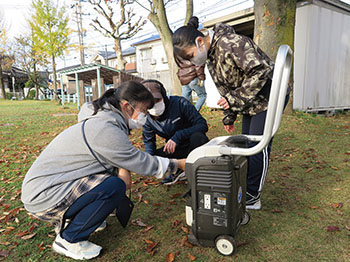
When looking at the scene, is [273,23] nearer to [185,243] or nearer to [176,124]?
[176,124]

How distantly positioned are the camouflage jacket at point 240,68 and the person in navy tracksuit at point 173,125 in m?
0.72

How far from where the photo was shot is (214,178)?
1.63 meters

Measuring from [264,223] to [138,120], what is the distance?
143 cm

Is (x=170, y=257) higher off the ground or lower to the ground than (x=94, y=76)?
lower

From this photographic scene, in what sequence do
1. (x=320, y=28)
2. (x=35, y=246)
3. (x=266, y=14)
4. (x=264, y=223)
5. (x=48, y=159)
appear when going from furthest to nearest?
(x=320, y=28) → (x=266, y=14) → (x=264, y=223) → (x=35, y=246) → (x=48, y=159)

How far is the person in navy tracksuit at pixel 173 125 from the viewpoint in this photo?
9.20ft

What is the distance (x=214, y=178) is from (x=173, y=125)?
144cm

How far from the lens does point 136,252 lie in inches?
75.4

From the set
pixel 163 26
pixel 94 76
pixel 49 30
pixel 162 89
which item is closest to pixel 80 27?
pixel 49 30

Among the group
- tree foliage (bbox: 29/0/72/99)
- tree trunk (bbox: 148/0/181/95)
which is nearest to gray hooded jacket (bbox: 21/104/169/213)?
tree trunk (bbox: 148/0/181/95)

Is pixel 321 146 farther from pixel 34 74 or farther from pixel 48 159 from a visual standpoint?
pixel 34 74

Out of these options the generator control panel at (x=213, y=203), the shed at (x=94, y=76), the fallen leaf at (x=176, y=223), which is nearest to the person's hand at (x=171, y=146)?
the fallen leaf at (x=176, y=223)

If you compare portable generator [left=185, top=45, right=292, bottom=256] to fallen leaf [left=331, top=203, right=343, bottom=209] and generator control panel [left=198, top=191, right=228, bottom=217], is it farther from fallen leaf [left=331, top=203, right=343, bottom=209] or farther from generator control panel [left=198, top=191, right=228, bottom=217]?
fallen leaf [left=331, top=203, right=343, bottom=209]

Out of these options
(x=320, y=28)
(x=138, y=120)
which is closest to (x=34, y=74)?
(x=320, y=28)
